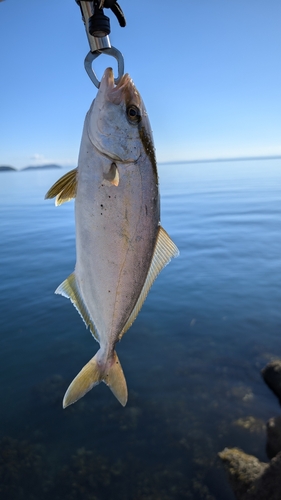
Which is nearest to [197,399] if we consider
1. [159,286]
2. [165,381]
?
[165,381]

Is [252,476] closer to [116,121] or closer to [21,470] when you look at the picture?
[21,470]

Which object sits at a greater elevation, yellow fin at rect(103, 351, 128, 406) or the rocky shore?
yellow fin at rect(103, 351, 128, 406)

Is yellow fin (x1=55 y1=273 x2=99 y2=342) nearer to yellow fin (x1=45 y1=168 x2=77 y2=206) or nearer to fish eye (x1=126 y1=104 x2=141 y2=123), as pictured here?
yellow fin (x1=45 y1=168 x2=77 y2=206)

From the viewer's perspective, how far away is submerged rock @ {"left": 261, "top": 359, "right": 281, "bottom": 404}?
669 centimetres

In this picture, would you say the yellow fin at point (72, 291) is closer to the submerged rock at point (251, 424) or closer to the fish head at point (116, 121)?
the fish head at point (116, 121)

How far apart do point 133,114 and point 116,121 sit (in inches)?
4.8

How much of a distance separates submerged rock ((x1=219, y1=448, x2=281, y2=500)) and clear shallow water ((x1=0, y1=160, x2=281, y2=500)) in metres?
0.37

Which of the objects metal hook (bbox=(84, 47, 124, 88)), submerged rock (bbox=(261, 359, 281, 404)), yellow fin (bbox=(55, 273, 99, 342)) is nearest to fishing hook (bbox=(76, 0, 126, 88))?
metal hook (bbox=(84, 47, 124, 88))

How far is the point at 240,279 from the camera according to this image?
1193 cm

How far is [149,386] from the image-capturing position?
7.00 meters

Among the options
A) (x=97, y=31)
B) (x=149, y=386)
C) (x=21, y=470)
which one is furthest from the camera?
(x=149, y=386)

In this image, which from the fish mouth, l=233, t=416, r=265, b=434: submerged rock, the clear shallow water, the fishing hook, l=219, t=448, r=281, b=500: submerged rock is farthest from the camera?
l=233, t=416, r=265, b=434: submerged rock

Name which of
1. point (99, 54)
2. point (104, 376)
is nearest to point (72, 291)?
point (104, 376)

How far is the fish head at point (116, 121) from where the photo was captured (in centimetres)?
228
